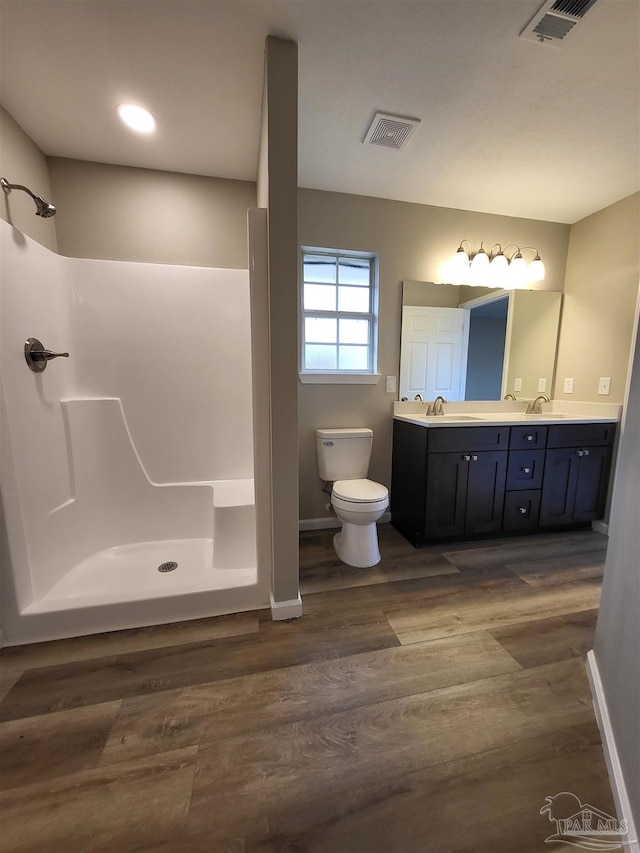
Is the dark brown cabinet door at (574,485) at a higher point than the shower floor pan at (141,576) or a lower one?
higher

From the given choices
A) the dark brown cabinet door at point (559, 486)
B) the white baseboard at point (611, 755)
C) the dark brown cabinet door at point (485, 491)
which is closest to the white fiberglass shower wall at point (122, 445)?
the white baseboard at point (611, 755)

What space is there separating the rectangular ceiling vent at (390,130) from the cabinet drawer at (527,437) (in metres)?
1.79

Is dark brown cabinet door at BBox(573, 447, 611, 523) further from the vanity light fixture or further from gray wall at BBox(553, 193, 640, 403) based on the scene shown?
the vanity light fixture

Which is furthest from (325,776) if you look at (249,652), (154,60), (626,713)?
(154,60)

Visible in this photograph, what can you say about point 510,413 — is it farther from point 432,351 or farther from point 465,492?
point 465,492

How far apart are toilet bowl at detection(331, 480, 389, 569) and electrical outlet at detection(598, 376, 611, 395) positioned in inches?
73.7

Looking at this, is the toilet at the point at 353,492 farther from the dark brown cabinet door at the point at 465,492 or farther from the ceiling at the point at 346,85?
the ceiling at the point at 346,85

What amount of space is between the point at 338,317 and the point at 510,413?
1631 mm

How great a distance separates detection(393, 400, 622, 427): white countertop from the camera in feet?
7.27

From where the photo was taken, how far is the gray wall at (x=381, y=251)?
220 centimetres

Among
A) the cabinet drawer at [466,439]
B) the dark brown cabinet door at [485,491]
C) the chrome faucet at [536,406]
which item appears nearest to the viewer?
the cabinet drawer at [466,439]

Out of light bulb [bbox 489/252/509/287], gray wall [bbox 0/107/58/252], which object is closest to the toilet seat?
light bulb [bbox 489/252/509/287]

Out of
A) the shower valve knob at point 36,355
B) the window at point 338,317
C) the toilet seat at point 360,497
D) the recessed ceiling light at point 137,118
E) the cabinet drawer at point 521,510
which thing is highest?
the recessed ceiling light at point 137,118

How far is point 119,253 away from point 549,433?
9.90 ft
